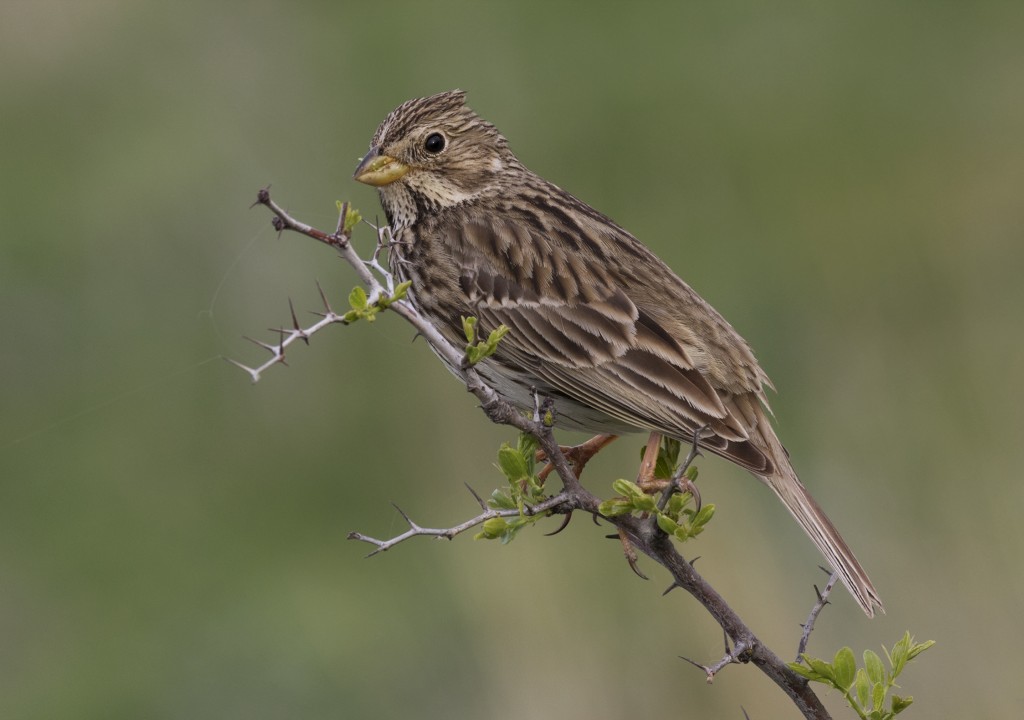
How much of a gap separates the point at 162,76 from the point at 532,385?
846 centimetres

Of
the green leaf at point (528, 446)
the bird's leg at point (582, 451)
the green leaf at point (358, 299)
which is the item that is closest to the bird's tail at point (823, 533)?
the bird's leg at point (582, 451)

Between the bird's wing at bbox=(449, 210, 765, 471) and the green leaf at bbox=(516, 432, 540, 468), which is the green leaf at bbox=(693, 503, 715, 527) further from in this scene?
the bird's wing at bbox=(449, 210, 765, 471)

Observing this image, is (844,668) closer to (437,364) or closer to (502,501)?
(502,501)

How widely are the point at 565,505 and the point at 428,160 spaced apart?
2.38 metres

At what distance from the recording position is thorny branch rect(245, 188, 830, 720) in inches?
172

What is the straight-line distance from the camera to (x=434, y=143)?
6.86 metres

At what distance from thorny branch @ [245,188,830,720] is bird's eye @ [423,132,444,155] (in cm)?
220

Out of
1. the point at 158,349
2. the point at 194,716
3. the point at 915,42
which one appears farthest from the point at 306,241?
the point at 915,42

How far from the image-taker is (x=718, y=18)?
14719 millimetres

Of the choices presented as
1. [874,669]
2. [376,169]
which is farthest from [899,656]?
[376,169]

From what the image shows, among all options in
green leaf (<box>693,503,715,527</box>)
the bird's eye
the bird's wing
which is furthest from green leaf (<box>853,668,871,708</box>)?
the bird's eye

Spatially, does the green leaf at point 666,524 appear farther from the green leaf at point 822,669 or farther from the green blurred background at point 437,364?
the green blurred background at point 437,364

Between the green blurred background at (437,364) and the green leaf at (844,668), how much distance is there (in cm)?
297

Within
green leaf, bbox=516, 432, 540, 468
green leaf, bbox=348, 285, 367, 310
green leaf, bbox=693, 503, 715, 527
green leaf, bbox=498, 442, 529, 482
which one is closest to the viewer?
green leaf, bbox=348, 285, 367, 310
